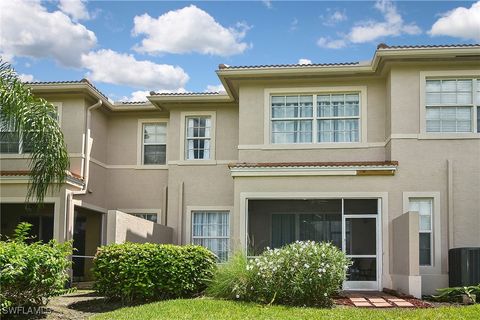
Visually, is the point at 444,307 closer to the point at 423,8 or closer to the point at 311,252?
the point at 311,252

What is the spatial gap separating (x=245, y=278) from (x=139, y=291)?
2.42 m

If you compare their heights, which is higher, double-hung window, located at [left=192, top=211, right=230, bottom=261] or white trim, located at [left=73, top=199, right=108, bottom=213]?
white trim, located at [left=73, top=199, right=108, bottom=213]

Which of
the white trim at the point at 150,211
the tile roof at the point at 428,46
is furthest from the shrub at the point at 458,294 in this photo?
the white trim at the point at 150,211

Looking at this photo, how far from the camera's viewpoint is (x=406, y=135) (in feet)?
56.6

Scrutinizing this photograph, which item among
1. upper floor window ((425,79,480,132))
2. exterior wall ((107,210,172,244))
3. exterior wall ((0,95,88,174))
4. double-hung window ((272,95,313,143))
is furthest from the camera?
exterior wall ((0,95,88,174))

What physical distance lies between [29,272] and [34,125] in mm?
3963

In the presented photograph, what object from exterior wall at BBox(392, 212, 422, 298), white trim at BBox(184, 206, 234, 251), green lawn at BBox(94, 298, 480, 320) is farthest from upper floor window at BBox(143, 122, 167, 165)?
green lawn at BBox(94, 298, 480, 320)

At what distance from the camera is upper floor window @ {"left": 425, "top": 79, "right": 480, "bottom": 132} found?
1731cm

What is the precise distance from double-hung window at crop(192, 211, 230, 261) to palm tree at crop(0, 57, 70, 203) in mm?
7019

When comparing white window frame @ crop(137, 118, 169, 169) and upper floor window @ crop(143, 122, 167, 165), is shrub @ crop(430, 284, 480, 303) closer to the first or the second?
white window frame @ crop(137, 118, 169, 169)

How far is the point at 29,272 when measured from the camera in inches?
440

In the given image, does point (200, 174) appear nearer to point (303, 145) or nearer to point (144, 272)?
point (303, 145)

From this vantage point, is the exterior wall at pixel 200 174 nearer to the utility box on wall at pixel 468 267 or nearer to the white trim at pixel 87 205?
the white trim at pixel 87 205

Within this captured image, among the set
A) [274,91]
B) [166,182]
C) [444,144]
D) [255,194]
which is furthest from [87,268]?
[444,144]
